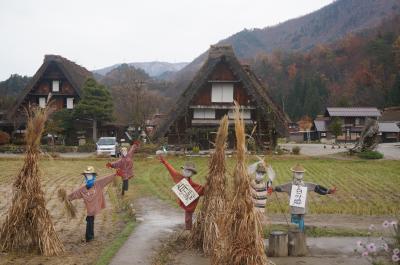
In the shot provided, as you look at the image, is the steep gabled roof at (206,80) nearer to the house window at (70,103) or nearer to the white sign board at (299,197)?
the house window at (70,103)

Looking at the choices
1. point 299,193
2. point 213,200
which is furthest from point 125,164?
point 299,193

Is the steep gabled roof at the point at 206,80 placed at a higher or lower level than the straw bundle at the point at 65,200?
higher

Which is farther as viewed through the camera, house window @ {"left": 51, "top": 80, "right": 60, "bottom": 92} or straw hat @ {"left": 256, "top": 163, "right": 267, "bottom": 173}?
house window @ {"left": 51, "top": 80, "right": 60, "bottom": 92}

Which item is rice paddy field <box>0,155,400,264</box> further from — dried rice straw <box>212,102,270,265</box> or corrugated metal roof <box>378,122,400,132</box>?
corrugated metal roof <box>378,122,400,132</box>

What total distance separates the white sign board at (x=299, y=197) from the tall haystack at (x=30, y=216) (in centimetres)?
406

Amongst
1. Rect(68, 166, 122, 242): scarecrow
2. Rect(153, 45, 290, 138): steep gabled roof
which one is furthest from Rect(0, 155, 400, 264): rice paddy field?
Rect(153, 45, 290, 138): steep gabled roof

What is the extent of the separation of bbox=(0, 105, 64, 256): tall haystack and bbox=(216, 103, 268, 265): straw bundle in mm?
3095

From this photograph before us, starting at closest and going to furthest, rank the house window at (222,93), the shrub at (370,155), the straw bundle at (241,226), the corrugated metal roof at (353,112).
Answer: the straw bundle at (241,226) → the shrub at (370,155) → the house window at (222,93) → the corrugated metal roof at (353,112)

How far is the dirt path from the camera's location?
6703 millimetres

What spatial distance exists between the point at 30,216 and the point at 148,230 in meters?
2.40

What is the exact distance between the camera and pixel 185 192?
25.4 ft

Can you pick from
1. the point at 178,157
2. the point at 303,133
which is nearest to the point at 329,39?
the point at 303,133

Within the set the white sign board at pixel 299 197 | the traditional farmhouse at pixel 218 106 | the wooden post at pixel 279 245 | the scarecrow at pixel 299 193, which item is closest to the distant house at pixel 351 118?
the traditional farmhouse at pixel 218 106

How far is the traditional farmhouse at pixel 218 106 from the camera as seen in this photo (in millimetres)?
27172
